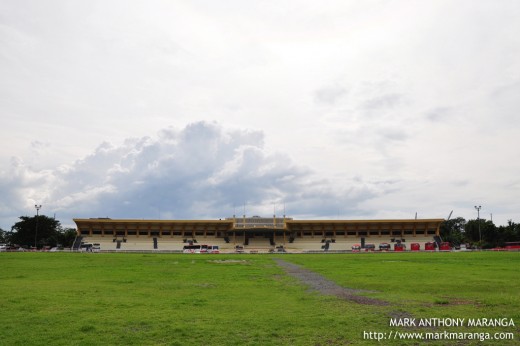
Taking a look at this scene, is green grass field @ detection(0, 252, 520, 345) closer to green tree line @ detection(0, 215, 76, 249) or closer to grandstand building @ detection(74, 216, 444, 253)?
grandstand building @ detection(74, 216, 444, 253)

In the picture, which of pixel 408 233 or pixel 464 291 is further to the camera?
pixel 408 233

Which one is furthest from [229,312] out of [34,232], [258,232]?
[34,232]

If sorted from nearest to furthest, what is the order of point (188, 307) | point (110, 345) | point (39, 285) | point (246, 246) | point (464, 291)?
point (110, 345) < point (188, 307) < point (464, 291) < point (39, 285) < point (246, 246)

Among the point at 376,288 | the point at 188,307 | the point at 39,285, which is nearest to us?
the point at 188,307

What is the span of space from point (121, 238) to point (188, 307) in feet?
341

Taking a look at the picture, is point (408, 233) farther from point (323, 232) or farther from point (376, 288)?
point (376, 288)

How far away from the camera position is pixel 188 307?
1653cm

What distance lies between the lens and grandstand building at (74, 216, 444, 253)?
369 feet

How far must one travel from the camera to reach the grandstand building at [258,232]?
112562 millimetres

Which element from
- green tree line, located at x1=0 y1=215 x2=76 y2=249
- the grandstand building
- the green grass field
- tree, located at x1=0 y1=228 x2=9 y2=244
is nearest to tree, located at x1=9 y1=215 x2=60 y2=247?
green tree line, located at x1=0 y1=215 x2=76 y2=249

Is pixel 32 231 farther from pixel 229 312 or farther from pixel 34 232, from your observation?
pixel 229 312

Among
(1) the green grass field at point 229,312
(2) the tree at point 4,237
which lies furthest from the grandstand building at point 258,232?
(1) the green grass field at point 229,312

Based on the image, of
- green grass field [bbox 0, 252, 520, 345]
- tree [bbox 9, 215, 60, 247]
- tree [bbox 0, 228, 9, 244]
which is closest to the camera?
green grass field [bbox 0, 252, 520, 345]

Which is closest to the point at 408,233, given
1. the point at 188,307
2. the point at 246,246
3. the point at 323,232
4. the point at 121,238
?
the point at 323,232
